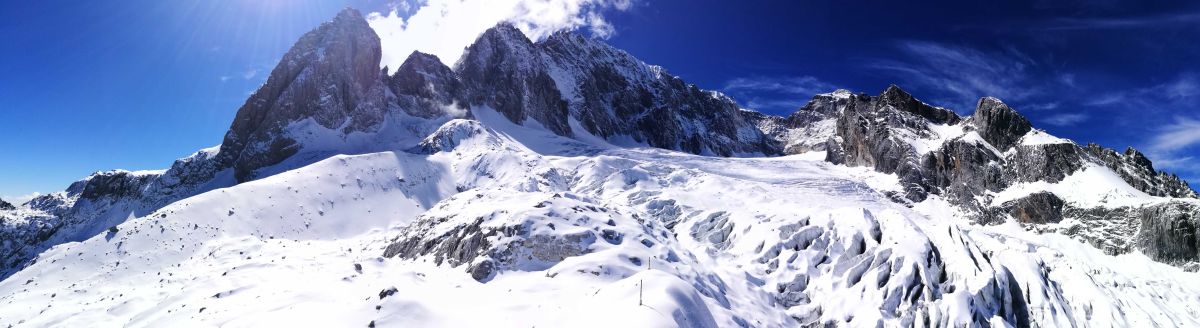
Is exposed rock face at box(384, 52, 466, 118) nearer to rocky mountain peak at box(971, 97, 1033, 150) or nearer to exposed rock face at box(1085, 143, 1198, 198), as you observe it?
rocky mountain peak at box(971, 97, 1033, 150)

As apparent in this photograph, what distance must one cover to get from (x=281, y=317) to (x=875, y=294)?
40.4 meters

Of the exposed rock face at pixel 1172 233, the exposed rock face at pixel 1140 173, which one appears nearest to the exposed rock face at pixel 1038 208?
the exposed rock face at pixel 1140 173

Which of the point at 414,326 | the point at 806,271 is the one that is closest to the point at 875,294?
the point at 806,271

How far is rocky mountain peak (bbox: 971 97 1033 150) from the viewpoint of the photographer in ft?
342

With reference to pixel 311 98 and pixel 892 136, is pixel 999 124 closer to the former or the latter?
pixel 892 136

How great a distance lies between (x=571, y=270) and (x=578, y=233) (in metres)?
6.07

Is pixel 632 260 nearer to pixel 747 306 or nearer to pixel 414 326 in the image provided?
pixel 747 306

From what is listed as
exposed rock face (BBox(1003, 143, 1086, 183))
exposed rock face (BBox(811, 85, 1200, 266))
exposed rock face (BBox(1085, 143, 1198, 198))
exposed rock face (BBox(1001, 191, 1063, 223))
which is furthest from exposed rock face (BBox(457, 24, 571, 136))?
exposed rock face (BBox(1085, 143, 1198, 198))

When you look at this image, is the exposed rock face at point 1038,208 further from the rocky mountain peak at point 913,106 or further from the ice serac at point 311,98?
the ice serac at point 311,98

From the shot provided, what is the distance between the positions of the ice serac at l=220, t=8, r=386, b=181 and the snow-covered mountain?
0.53m

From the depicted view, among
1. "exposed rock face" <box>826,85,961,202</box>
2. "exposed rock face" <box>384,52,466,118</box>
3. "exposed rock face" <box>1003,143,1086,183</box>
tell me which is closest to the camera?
"exposed rock face" <box>1003,143,1086,183</box>

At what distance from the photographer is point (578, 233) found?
48531 millimetres

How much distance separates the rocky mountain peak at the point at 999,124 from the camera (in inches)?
4099

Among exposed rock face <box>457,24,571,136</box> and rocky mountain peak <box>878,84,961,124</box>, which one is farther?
exposed rock face <box>457,24,571,136</box>
